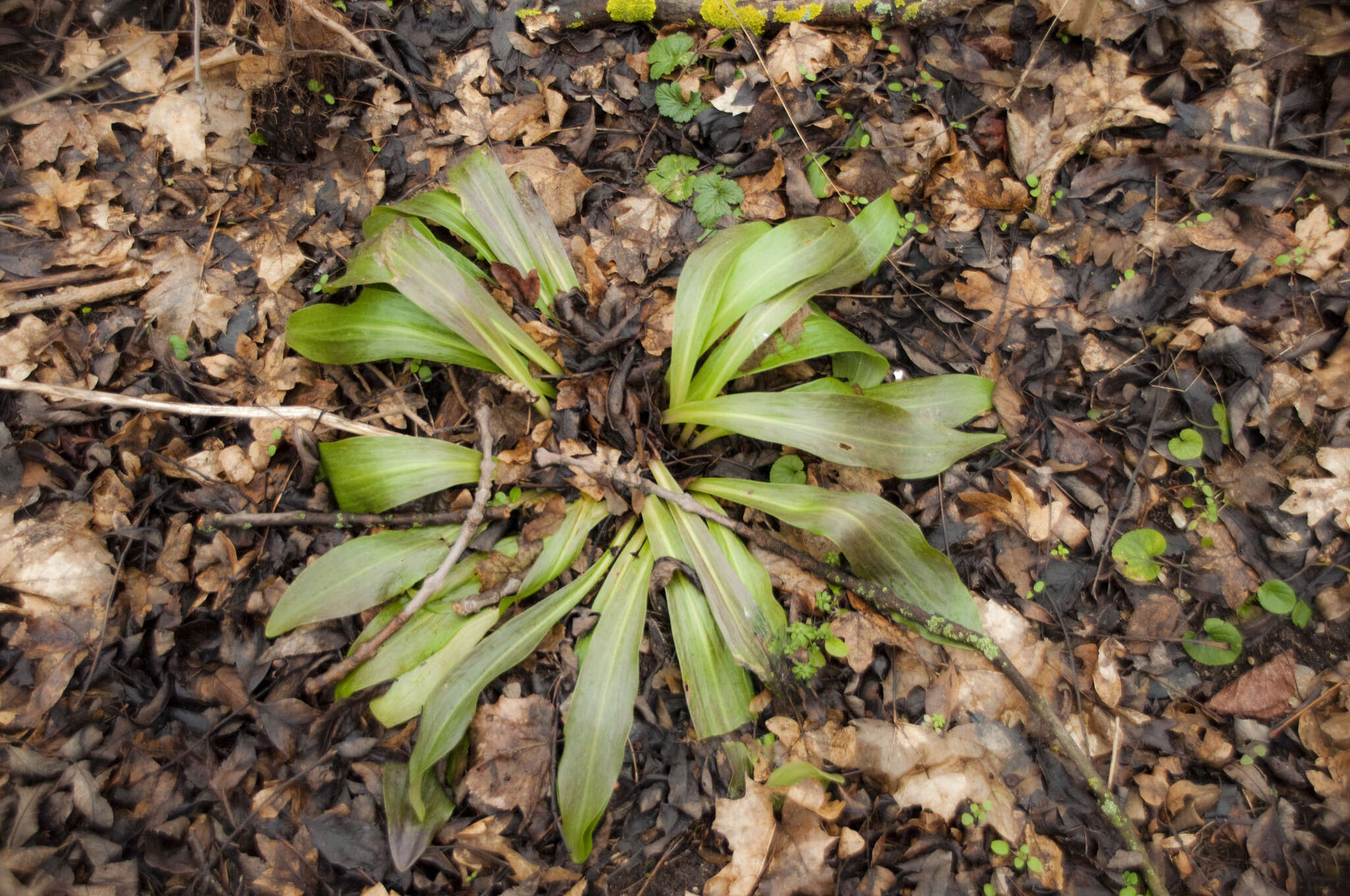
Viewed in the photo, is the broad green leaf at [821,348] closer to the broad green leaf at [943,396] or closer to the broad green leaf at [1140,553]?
the broad green leaf at [943,396]

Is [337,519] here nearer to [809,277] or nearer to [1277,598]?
[809,277]

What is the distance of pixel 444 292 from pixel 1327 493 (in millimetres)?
3088

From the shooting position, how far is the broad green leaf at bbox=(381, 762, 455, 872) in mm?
1999

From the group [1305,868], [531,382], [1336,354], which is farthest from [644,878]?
[1336,354]

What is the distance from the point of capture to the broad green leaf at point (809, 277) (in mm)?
2324

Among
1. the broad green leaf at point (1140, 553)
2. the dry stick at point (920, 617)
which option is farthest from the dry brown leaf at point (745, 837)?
the broad green leaf at point (1140, 553)

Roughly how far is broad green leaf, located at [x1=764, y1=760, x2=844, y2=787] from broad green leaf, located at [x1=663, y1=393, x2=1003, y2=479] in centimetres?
95

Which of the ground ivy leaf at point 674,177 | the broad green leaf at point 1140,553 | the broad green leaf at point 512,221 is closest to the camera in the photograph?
the broad green leaf at point 1140,553

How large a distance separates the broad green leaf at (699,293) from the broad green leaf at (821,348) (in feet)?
0.57

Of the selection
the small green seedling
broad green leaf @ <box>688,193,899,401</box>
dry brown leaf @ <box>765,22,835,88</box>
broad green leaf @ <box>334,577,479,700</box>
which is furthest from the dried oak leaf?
the small green seedling

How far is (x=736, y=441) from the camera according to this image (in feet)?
8.54

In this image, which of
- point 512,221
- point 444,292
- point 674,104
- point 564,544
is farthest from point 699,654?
point 674,104

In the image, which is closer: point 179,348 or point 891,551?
point 891,551

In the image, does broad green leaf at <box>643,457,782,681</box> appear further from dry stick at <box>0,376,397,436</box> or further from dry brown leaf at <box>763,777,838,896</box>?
dry stick at <box>0,376,397,436</box>
